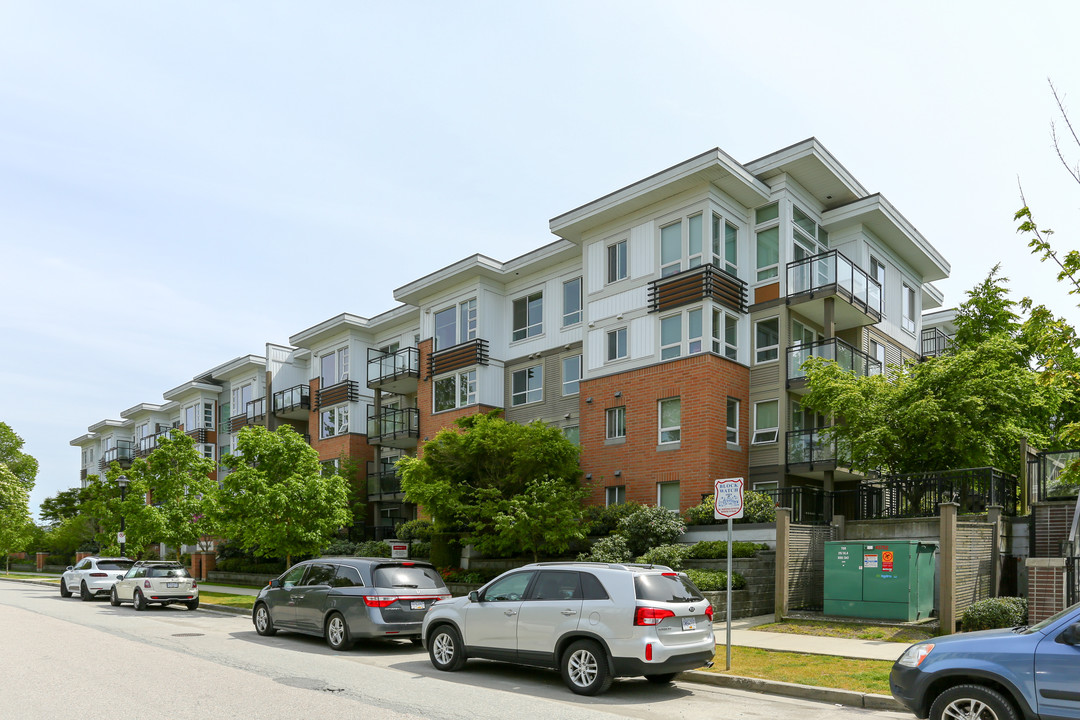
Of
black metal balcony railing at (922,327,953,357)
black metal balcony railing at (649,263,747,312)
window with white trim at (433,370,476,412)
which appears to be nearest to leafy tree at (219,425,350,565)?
window with white trim at (433,370,476,412)

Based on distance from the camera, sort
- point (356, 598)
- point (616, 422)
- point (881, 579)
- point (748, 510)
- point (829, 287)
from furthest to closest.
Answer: point (616, 422) → point (829, 287) → point (748, 510) → point (881, 579) → point (356, 598)

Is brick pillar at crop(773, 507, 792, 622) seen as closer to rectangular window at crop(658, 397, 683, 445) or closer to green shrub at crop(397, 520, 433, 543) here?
rectangular window at crop(658, 397, 683, 445)

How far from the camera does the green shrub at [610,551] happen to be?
21828mm

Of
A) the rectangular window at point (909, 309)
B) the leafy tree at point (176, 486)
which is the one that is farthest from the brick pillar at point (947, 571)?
the leafy tree at point (176, 486)

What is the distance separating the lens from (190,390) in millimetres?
56750

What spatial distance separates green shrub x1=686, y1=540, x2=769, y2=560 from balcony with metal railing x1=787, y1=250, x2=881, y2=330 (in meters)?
8.22

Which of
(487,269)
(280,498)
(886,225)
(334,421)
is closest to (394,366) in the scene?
(334,421)

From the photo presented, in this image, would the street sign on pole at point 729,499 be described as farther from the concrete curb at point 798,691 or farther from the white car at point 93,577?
the white car at point 93,577

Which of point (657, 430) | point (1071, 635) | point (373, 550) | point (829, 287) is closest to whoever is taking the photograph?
point (1071, 635)

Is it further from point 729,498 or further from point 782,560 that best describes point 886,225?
point 729,498

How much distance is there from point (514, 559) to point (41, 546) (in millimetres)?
53548

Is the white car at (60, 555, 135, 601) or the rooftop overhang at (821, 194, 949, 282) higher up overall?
the rooftop overhang at (821, 194, 949, 282)

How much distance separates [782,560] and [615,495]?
936 cm

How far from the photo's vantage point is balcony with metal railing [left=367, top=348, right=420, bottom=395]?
3741 centimetres
